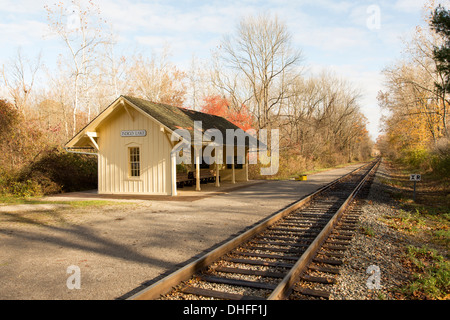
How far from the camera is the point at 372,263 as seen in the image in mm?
5422

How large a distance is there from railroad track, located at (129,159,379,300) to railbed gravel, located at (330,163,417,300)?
18cm

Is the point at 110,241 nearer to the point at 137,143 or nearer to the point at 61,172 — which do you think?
the point at 137,143

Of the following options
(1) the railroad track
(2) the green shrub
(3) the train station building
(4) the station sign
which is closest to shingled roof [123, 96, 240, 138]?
(3) the train station building

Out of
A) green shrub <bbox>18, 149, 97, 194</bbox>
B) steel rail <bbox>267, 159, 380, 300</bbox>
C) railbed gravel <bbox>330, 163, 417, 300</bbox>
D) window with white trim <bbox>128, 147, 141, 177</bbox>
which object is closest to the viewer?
steel rail <bbox>267, 159, 380, 300</bbox>

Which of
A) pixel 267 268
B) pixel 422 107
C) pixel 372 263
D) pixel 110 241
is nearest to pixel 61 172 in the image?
pixel 110 241

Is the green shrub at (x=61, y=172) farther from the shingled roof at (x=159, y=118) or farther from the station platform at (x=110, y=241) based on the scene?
the station platform at (x=110, y=241)

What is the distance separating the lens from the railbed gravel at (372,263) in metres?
4.23

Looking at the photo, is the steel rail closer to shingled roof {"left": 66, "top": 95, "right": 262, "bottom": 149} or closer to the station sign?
shingled roof {"left": 66, "top": 95, "right": 262, "bottom": 149}

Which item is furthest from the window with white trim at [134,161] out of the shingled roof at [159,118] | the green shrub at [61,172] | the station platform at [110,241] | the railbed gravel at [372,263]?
the railbed gravel at [372,263]

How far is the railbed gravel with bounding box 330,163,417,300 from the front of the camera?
4.23 metres

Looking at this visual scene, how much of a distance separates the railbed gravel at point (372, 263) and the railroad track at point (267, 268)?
0.18 metres

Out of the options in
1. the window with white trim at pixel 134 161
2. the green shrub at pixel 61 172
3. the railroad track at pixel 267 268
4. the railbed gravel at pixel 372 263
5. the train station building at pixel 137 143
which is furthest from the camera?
the green shrub at pixel 61 172

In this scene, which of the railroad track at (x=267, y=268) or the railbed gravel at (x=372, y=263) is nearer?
the railroad track at (x=267, y=268)

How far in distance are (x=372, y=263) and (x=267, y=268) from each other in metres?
1.79
